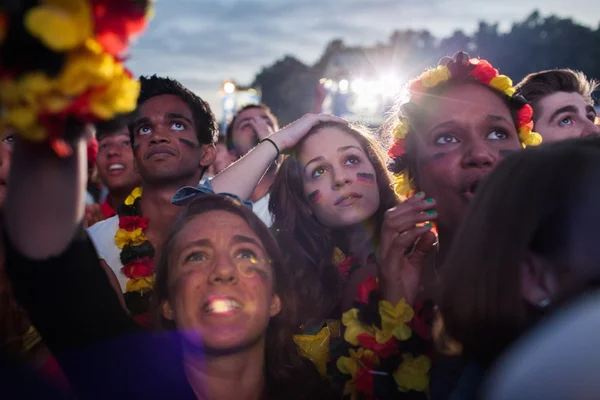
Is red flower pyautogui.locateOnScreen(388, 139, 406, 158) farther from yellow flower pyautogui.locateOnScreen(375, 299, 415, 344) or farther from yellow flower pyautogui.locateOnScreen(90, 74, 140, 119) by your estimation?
yellow flower pyautogui.locateOnScreen(90, 74, 140, 119)

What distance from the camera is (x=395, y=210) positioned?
2312 mm

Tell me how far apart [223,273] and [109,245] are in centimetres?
164

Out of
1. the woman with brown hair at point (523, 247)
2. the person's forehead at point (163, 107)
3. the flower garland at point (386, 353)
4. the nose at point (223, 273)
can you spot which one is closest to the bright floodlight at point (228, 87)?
the person's forehead at point (163, 107)

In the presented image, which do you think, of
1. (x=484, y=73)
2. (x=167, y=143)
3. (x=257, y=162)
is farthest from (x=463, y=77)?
(x=167, y=143)

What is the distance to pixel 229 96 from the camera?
60.8 ft

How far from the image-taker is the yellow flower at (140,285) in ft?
9.90

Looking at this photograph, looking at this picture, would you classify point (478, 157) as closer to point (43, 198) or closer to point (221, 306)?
point (221, 306)

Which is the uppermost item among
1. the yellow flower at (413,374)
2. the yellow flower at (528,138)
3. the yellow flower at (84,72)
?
the yellow flower at (84,72)

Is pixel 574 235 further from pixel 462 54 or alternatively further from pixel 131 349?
pixel 462 54

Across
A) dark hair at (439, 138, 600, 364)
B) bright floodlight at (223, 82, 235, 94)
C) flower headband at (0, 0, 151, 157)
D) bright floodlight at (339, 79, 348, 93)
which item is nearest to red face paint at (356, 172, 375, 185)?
dark hair at (439, 138, 600, 364)

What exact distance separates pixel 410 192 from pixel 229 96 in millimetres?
16241

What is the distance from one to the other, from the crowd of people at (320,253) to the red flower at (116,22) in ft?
0.05

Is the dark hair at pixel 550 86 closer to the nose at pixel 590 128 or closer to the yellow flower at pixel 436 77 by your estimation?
the nose at pixel 590 128

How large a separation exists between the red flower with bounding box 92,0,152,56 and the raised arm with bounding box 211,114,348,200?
6.42ft
